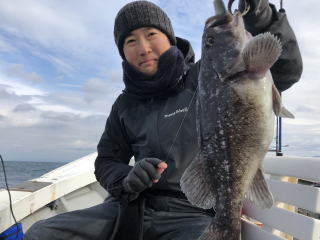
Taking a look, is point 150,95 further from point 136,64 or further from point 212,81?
point 212,81

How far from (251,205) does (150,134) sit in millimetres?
1025

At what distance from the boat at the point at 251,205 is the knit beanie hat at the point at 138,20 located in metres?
1.67

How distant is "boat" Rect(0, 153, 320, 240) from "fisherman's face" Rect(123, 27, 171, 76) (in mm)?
1324

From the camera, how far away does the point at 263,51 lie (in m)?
1.78

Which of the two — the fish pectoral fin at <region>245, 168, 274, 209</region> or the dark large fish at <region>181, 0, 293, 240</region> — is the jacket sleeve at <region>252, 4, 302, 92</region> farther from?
the fish pectoral fin at <region>245, 168, 274, 209</region>

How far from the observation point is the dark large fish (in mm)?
1859

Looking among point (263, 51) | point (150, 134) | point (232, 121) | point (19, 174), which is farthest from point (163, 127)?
point (19, 174)

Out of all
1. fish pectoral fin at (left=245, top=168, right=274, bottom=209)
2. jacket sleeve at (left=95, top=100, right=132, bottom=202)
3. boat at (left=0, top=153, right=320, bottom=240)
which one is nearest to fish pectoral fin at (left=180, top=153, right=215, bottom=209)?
fish pectoral fin at (left=245, top=168, right=274, bottom=209)

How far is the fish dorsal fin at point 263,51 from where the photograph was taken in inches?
70.3

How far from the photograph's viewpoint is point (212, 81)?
203 centimetres

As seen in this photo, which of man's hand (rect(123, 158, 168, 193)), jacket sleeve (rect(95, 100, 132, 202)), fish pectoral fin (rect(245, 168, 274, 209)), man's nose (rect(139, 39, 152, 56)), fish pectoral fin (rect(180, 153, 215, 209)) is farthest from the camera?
jacket sleeve (rect(95, 100, 132, 202))

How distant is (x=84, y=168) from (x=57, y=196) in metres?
0.99

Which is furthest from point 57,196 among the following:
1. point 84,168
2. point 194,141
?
point 194,141

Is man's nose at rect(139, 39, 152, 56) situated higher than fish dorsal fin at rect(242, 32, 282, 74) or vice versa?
man's nose at rect(139, 39, 152, 56)
